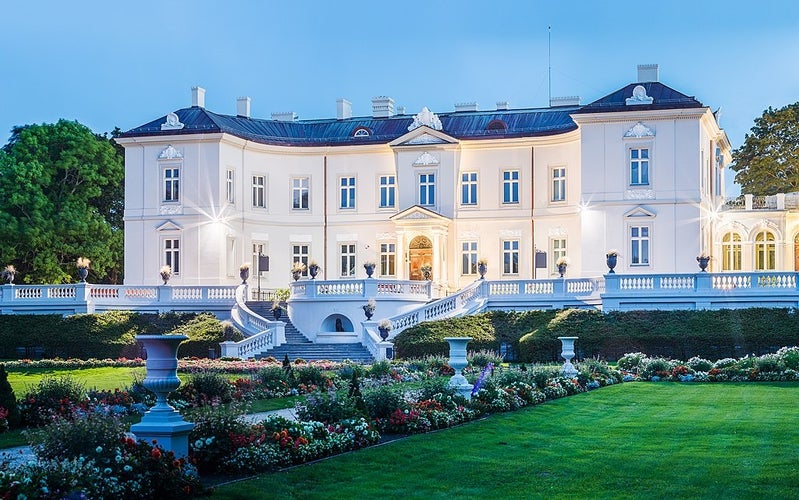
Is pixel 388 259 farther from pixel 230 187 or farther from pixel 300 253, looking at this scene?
pixel 230 187

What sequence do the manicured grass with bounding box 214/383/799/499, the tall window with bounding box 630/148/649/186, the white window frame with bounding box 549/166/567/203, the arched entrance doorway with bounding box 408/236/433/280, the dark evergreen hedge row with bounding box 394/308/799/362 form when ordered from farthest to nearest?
the arched entrance doorway with bounding box 408/236/433/280 < the white window frame with bounding box 549/166/567/203 < the tall window with bounding box 630/148/649/186 < the dark evergreen hedge row with bounding box 394/308/799/362 < the manicured grass with bounding box 214/383/799/499

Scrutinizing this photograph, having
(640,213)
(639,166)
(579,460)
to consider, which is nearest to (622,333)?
(640,213)

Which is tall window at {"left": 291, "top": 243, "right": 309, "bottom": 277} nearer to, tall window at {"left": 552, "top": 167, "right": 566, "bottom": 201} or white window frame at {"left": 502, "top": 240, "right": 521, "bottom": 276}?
white window frame at {"left": 502, "top": 240, "right": 521, "bottom": 276}

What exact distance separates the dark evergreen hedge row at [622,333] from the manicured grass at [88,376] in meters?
9.27

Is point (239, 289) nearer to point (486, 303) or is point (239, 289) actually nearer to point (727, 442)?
point (486, 303)

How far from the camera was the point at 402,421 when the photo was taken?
17.4 m

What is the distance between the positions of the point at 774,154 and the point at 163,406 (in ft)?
187

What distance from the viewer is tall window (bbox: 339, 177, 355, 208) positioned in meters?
53.1

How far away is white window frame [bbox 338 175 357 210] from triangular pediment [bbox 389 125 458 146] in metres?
2.71

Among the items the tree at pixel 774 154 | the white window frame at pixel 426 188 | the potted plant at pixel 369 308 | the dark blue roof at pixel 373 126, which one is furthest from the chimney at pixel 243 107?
the tree at pixel 774 154

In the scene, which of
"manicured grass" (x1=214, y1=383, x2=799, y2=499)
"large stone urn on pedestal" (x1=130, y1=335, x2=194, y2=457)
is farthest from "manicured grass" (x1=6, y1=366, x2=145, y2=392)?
"large stone urn on pedestal" (x1=130, y1=335, x2=194, y2=457)

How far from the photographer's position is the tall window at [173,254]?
50656mm

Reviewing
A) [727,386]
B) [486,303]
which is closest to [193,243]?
[486,303]

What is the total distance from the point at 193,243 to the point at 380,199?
8.45 m
